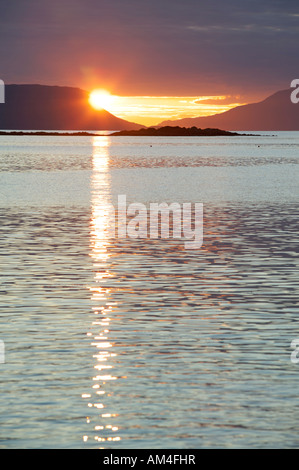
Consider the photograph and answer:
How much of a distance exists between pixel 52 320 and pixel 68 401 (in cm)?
617

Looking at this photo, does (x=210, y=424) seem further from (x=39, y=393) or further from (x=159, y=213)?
(x=159, y=213)

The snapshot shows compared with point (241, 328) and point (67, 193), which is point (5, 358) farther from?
point (67, 193)

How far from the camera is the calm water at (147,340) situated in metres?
13.9

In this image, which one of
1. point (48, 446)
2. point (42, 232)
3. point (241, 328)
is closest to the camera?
point (48, 446)

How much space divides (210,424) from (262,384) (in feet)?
7.47

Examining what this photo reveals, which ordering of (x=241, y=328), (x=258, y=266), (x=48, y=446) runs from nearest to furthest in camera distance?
1. (x=48, y=446)
2. (x=241, y=328)
3. (x=258, y=266)

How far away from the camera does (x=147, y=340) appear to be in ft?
63.5

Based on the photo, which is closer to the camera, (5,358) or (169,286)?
(5,358)

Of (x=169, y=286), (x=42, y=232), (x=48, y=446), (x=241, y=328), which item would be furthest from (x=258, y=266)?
(x=48, y=446)

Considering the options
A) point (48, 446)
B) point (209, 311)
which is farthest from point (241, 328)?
point (48, 446)

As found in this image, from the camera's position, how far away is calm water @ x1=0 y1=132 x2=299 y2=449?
1395 centimetres

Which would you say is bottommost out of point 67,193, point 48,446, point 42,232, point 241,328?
point 48,446

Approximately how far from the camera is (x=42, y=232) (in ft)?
132

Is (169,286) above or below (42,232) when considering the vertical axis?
below
